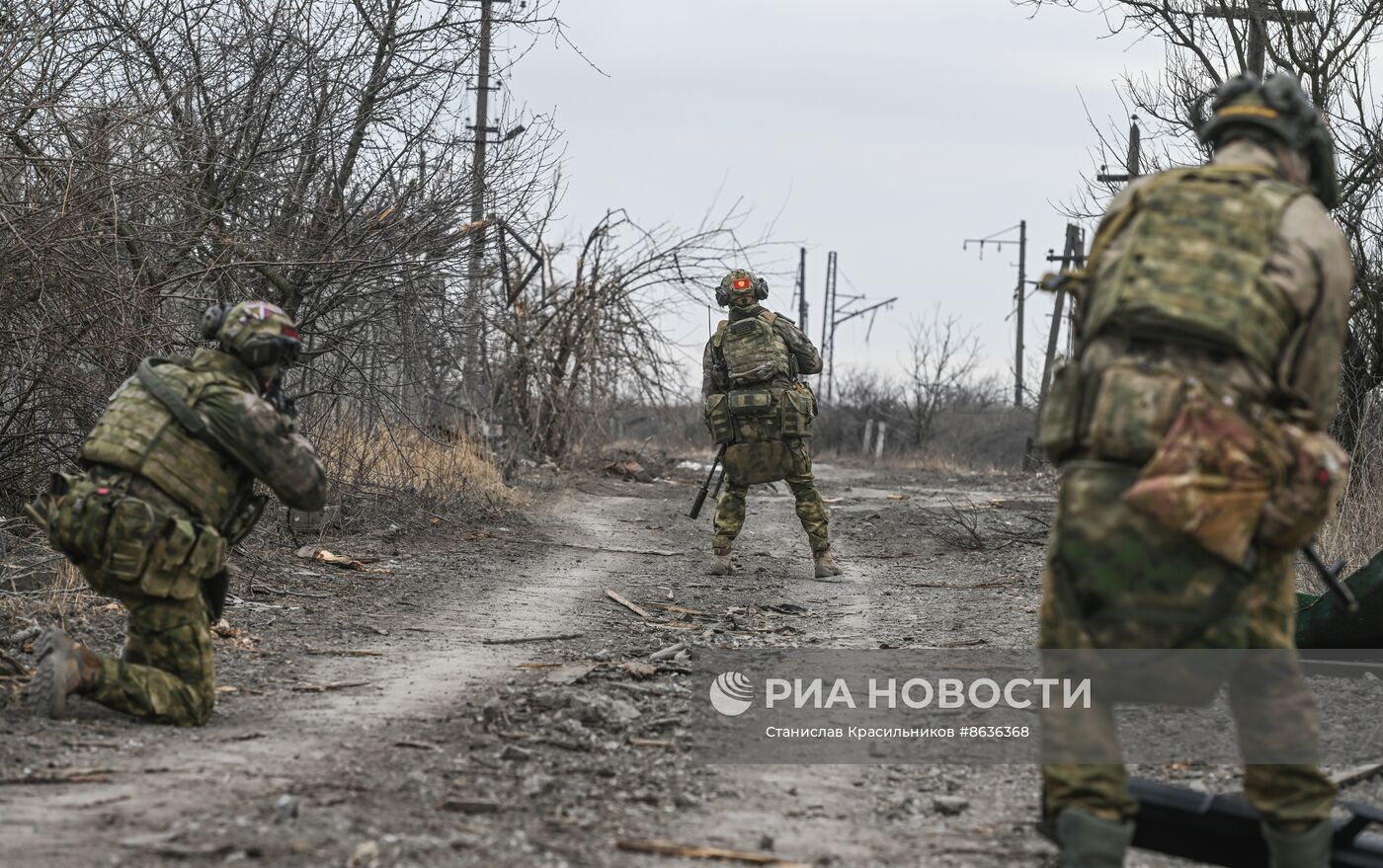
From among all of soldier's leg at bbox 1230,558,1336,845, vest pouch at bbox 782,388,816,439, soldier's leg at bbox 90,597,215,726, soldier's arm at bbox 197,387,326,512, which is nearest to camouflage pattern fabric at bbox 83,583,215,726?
soldier's leg at bbox 90,597,215,726

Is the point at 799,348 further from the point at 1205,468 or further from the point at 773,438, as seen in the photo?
the point at 1205,468

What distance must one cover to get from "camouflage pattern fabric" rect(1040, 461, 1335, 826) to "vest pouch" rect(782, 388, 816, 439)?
6745mm

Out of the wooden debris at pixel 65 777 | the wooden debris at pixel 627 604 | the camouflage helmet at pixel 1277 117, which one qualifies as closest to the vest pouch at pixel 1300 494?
the camouflage helmet at pixel 1277 117

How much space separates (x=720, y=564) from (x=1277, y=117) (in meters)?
7.24

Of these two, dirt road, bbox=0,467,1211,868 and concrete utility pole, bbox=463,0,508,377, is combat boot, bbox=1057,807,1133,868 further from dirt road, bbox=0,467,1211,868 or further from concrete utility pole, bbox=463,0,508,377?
concrete utility pole, bbox=463,0,508,377

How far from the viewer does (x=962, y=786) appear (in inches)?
181

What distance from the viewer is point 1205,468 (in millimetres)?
2900

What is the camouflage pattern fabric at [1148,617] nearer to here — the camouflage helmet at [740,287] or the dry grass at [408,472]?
the camouflage helmet at [740,287]

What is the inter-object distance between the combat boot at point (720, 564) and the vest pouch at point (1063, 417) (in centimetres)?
700

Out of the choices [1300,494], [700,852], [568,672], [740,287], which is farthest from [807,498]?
[1300,494]

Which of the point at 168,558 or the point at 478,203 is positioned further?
the point at 478,203

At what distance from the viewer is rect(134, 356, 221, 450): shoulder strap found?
476 cm

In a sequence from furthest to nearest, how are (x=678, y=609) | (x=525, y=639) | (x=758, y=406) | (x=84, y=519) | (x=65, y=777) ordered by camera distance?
(x=758, y=406), (x=678, y=609), (x=525, y=639), (x=84, y=519), (x=65, y=777)

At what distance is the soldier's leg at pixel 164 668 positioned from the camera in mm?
4723
